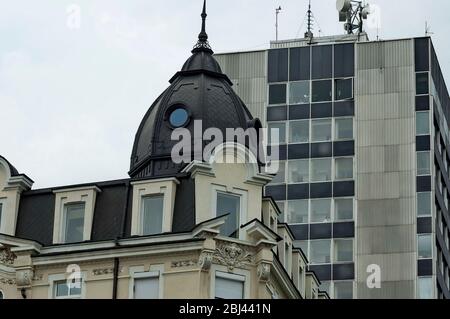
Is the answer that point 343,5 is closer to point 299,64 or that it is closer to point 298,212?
point 299,64

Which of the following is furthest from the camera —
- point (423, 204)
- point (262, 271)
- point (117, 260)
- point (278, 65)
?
point (278, 65)

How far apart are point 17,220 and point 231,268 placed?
33.3 feet

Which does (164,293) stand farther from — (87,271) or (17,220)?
(17,220)

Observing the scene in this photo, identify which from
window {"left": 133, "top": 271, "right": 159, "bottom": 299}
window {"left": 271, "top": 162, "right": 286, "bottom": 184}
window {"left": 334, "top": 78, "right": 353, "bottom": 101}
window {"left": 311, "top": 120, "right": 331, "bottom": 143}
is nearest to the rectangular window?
window {"left": 271, "top": 162, "right": 286, "bottom": 184}

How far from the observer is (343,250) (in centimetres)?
11944

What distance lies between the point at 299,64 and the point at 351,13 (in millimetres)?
8599

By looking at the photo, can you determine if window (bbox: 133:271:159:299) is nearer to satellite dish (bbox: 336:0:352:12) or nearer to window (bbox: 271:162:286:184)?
window (bbox: 271:162:286:184)

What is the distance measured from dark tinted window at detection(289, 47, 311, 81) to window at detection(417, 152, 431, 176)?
11.7 metres

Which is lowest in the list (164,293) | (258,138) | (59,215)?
(164,293)

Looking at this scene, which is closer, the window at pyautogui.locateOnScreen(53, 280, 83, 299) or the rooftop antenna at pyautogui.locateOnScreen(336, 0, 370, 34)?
the window at pyautogui.locateOnScreen(53, 280, 83, 299)

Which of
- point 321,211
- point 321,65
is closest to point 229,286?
point 321,211

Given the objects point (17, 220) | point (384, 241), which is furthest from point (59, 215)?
point (384, 241)

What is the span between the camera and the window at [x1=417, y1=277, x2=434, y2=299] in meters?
116
